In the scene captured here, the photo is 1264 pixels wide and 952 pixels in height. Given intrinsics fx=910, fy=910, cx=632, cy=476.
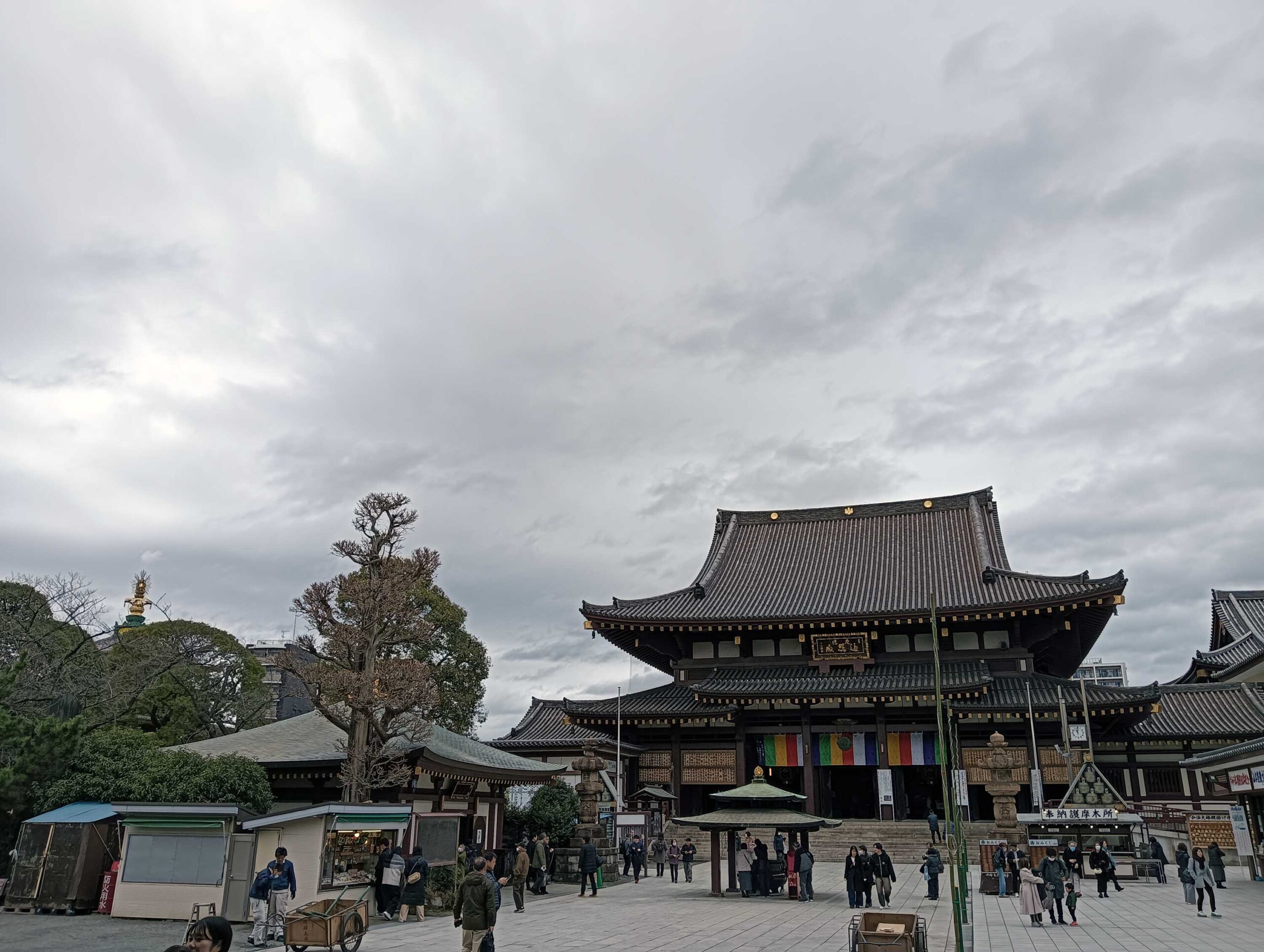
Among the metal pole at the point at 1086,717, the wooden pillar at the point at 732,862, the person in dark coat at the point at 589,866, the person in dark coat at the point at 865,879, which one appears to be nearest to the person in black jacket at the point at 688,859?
the wooden pillar at the point at 732,862

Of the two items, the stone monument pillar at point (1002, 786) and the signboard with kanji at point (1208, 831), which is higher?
the stone monument pillar at point (1002, 786)

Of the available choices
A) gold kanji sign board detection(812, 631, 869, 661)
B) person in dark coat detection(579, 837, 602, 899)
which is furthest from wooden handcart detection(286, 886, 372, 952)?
gold kanji sign board detection(812, 631, 869, 661)

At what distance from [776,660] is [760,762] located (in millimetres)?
5119

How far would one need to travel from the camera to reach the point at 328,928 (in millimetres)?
14852

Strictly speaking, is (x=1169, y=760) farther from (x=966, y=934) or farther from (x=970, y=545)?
(x=966, y=934)

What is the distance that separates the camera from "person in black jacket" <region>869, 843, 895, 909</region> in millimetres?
21750

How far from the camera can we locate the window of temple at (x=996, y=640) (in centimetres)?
4075

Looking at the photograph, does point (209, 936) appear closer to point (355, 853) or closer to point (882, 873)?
point (355, 853)

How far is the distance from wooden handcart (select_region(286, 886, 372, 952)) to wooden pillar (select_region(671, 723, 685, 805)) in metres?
25.7

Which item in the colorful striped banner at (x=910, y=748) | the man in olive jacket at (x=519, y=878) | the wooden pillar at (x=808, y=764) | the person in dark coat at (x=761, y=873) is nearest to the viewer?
the man in olive jacket at (x=519, y=878)

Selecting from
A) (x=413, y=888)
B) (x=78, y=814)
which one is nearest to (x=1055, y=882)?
(x=413, y=888)

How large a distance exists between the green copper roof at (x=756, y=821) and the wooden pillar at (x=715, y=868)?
1.47 feet

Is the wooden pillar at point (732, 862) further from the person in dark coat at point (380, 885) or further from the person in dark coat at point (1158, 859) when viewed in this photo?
the person in dark coat at point (1158, 859)

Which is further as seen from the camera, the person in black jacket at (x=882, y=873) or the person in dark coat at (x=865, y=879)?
the person in black jacket at (x=882, y=873)
